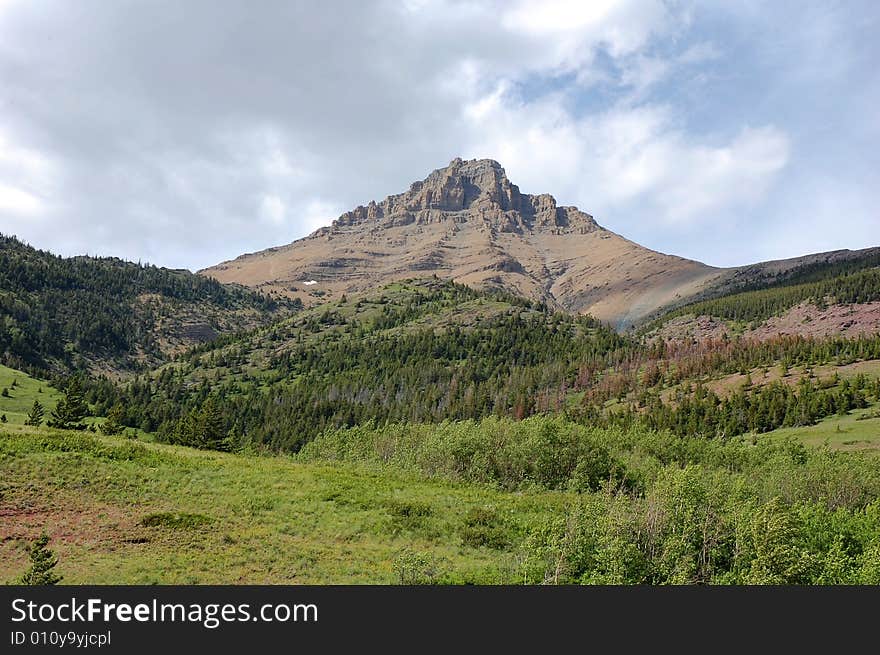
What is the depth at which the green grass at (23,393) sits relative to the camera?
145 m

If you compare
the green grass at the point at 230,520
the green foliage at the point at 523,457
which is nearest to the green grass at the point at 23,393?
the green foliage at the point at 523,457

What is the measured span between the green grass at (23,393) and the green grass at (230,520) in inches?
4821

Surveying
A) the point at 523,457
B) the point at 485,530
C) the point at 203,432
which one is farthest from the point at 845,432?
the point at 203,432

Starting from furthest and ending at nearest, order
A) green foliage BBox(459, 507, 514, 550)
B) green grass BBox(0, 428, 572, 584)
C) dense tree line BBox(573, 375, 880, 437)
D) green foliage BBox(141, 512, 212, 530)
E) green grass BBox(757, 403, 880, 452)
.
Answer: dense tree line BBox(573, 375, 880, 437)
green grass BBox(757, 403, 880, 452)
green foliage BBox(459, 507, 514, 550)
green foliage BBox(141, 512, 212, 530)
green grass BBox(0, 428, 572, 584)

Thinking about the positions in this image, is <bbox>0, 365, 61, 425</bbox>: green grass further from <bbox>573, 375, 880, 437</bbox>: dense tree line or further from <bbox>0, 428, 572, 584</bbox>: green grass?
<bbox>573, 375, 880, 437</bbox>: dense tree line

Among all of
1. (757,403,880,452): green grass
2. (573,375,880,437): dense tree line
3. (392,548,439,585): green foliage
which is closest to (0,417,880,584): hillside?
(392,548,439,585): green foliage

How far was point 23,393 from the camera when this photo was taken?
156250 millimetres

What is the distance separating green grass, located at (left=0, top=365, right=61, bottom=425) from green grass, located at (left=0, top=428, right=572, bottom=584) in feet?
402

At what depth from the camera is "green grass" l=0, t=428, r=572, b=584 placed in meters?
26.2

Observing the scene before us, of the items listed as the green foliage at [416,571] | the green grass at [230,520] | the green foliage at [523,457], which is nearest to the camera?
the green foliage at [416,571]

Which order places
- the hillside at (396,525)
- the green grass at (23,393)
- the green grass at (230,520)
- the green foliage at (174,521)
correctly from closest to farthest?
the hillside at (396,525), the green grass at (230,520), the green foliage at (174,521), the green grass at (23,393)

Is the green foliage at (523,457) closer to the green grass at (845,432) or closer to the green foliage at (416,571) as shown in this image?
the green foliage at (416,571)

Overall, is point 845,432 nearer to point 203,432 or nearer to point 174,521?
point 203,432

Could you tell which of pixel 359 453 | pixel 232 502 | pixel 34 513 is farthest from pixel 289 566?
pixel 359 453
